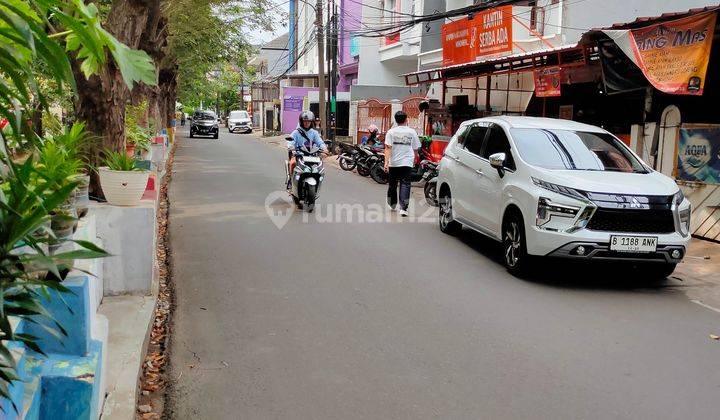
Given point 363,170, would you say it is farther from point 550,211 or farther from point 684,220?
point 684,220

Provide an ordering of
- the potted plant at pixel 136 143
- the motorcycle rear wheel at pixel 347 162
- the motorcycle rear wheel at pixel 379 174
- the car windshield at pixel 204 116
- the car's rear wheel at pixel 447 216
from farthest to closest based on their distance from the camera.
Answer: the car windshield at pixel 204 116
the motorcycle rear wheel at pixel 347 162
the motorcycle rear wheel at pixel 379 174
the potted plant at pixel 136 143
the car's rear wheel at pixel 447 216

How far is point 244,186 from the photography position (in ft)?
51.8

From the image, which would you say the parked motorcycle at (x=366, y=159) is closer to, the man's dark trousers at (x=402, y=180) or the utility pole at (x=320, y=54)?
the man's dark trousers at (x=402, y=180)

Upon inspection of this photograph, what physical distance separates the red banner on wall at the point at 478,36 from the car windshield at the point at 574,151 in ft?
26.9

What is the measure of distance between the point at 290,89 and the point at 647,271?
136ft

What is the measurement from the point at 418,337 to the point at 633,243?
111 inches

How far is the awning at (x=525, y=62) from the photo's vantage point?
12164 millimetres

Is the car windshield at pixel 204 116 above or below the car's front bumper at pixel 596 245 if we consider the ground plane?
above

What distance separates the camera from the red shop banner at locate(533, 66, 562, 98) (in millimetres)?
13141

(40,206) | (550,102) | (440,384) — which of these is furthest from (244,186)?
(40,206)

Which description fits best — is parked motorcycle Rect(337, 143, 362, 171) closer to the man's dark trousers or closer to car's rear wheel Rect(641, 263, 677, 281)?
the man's dark trousers

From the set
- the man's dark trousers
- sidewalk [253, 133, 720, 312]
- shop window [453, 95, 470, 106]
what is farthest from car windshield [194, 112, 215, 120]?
sidewalk [253, 133, 720, 312]

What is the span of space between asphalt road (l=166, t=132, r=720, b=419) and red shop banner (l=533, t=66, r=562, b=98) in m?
5.34

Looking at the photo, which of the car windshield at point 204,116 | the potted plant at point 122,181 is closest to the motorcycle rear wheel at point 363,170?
the potted plant at point 122,181
